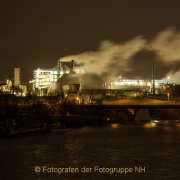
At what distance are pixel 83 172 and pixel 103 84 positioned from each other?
5499cm

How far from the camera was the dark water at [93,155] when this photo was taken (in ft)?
50.1

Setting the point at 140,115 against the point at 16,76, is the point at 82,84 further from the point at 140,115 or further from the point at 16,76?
the point at 140,115

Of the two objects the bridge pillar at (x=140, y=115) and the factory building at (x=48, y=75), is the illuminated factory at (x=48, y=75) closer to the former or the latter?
the factory building at (x=48, y=75)

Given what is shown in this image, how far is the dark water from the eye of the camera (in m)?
15.3

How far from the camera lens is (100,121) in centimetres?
3994

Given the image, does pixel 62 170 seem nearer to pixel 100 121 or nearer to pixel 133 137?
pixel 133 137

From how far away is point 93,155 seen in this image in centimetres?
1944

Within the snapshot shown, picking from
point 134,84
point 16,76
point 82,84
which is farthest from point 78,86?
point 134,84

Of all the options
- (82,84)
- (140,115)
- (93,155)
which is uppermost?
(82,84)

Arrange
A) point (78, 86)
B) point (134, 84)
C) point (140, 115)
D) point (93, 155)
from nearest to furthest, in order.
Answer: point (93, 155)
point (140, 115)
point (78, 86)
point (134, 84)

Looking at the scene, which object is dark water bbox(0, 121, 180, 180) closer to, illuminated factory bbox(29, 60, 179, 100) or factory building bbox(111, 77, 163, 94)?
illuminated factory bbox(29, 60, 179, 100)

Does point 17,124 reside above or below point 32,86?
below

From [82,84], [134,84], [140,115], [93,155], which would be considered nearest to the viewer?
[93,155]

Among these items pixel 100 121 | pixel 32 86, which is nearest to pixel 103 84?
pixel 32 86
